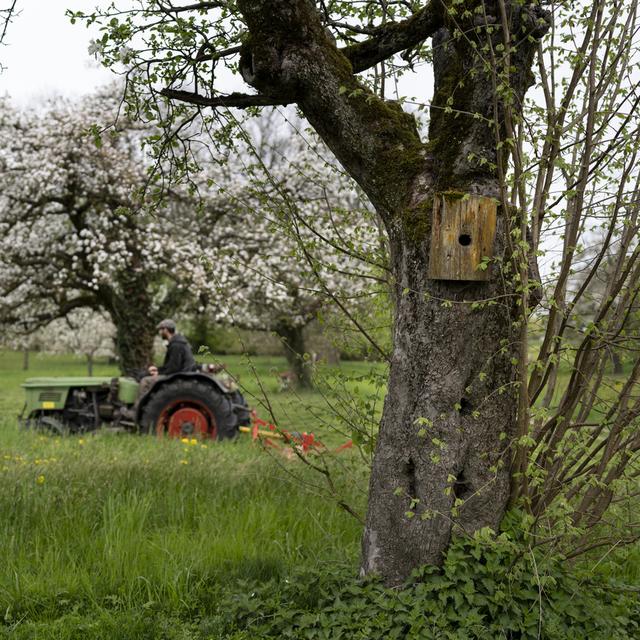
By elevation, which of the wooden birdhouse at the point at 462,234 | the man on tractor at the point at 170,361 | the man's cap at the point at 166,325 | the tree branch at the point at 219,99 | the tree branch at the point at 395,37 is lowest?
the man on tractor at the point at 170,361

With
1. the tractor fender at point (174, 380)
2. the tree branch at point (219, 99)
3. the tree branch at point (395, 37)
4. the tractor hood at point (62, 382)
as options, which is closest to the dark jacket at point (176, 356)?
the tractor fender at point (174, 380)

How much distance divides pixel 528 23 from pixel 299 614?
10.4 feet

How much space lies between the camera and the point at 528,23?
10.9 feet

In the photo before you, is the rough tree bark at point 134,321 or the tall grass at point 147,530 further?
the rough tree bark at point 134,321

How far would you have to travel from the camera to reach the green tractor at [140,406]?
352 inches

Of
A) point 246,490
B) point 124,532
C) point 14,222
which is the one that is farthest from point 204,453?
point 14,222

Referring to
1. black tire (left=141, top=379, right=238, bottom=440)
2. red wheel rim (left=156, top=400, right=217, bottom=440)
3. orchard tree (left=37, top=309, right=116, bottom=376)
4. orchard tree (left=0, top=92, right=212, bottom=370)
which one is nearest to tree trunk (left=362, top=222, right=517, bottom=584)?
black tire (left=141, top=379, right=238, bottom=440)

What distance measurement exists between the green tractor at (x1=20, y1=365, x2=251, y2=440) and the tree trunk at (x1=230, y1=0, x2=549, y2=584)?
550 centimetres

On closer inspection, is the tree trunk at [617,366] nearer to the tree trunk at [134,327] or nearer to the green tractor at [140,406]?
the green tractor at [140,406]

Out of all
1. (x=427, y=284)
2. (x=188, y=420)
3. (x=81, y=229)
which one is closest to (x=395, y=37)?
(x=427, y=284)

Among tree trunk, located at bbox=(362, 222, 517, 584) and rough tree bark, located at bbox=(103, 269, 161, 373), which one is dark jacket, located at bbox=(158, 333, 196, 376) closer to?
rough tree bark, located at bbox=(103, 269, 161, 373)

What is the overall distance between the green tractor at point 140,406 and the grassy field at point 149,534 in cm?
254

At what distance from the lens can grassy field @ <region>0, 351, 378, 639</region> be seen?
3770 millimetres

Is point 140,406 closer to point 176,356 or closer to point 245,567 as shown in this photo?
point 176,356
